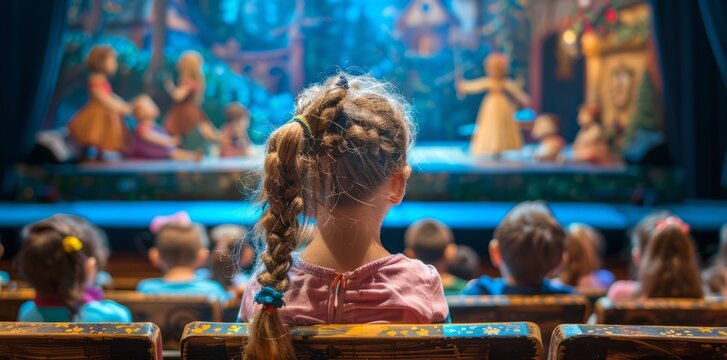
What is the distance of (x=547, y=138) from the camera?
703cm

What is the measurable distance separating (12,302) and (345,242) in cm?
126

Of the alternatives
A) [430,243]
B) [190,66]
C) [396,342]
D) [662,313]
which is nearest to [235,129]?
[190,66]

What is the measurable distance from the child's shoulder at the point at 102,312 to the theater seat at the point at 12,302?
185 millimetres

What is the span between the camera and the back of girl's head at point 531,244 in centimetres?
246

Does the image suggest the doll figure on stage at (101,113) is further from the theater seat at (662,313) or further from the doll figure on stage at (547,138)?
the theater seat at (662,313)

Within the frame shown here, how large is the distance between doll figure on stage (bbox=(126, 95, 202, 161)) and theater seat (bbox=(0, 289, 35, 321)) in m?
4.91

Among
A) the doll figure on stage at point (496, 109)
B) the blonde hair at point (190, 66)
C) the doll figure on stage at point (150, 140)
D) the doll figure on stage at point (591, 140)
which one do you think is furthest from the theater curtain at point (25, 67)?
the doll figure on stage at point (591, 140)

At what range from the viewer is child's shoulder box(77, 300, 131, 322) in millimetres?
2166

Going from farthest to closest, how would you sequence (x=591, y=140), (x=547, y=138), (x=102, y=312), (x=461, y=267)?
(x=547, y=138) → (x=591, y=140) → (x=461, y=267) → (x=102, y=312)

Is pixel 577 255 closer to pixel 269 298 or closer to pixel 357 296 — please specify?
pixel 357 296

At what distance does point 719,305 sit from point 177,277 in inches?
76.3

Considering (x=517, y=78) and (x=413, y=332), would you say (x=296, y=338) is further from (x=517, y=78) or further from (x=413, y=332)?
(x=517, y=78)

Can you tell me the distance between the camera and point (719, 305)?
6.89ft

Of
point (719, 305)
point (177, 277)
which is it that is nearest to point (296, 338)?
point (719, 305)
